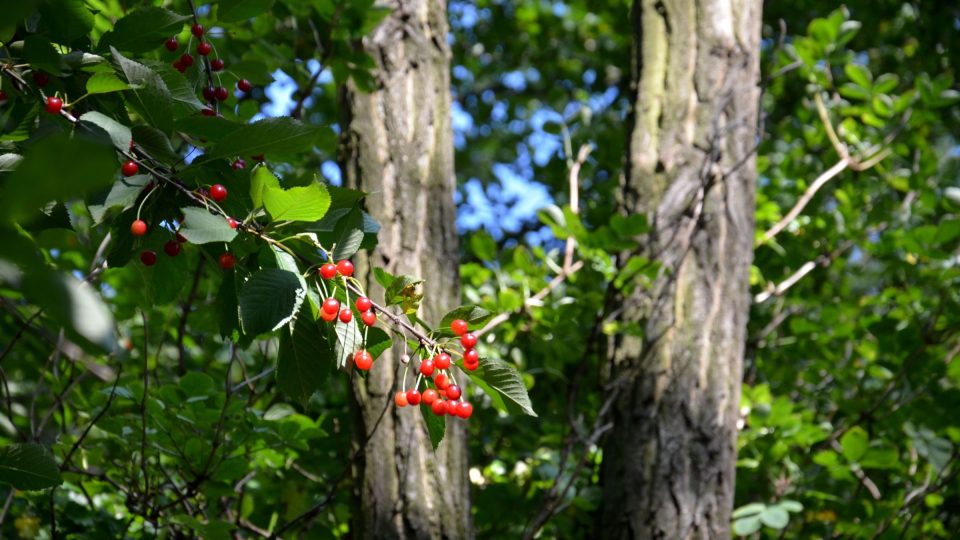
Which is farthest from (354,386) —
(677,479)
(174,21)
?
(174,21)

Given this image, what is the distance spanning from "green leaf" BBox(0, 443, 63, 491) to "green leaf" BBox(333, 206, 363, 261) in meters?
0.57

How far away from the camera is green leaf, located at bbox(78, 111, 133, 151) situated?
39.4 inches

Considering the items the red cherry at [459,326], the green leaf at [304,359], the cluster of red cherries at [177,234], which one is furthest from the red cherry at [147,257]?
the red cherry at [459,326]

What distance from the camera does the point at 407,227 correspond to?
6.32 ft

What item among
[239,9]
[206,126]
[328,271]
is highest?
[239,9]

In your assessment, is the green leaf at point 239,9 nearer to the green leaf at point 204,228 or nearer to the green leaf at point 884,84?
the green leaf at point 204,228

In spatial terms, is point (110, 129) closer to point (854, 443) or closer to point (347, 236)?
point (347, 236)

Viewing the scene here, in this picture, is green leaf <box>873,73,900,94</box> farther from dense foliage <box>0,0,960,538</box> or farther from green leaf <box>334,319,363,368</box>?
green leaf <box>334,319,363,368</box>

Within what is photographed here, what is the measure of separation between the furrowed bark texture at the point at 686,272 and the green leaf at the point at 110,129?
1.42 metres

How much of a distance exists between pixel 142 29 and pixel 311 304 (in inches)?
17.7

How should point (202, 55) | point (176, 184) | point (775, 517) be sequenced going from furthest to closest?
point (775, 517) < point (202, 55) < point (176, 184)

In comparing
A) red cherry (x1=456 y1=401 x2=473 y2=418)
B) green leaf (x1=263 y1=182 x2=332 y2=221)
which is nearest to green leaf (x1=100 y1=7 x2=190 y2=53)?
green leaf (x1=263 y1=182 x2=332 y2=221)

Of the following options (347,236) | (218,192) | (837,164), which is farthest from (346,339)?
(837,164)

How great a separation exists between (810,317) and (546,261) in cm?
125
